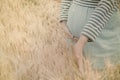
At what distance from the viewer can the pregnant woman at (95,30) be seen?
2.11 m

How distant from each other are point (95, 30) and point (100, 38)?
162mm

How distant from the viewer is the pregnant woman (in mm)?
2105

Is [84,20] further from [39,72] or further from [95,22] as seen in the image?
[39,72]

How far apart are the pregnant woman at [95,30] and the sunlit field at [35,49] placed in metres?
0.08

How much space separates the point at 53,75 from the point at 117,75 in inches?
12.6

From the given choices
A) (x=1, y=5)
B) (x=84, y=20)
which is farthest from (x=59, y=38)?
(x=1, y=5)

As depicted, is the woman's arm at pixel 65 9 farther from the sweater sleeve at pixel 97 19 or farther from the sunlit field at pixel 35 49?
the sweater sleeve at pixel 97 19

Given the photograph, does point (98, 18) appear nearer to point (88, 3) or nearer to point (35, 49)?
point (88, 3)

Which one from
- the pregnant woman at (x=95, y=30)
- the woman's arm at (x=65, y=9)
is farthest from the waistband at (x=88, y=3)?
the woman's arm at (x=65, y=9)

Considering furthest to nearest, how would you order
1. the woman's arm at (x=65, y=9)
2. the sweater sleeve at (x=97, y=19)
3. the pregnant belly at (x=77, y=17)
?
the woman's arm at (x=65, y=9)
the pregnant belly at (x=77, y=17)
the sweater sleeve at (x=97, y=19)

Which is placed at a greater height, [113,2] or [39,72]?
[113,2]

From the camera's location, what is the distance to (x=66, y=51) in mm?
2285

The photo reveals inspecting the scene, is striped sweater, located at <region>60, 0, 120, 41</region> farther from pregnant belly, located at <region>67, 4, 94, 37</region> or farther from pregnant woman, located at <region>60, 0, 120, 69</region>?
pregnant belly, located at <region>67, 4, 94, 37</region>

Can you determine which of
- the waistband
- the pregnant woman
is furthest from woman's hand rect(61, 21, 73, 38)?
the waistband
